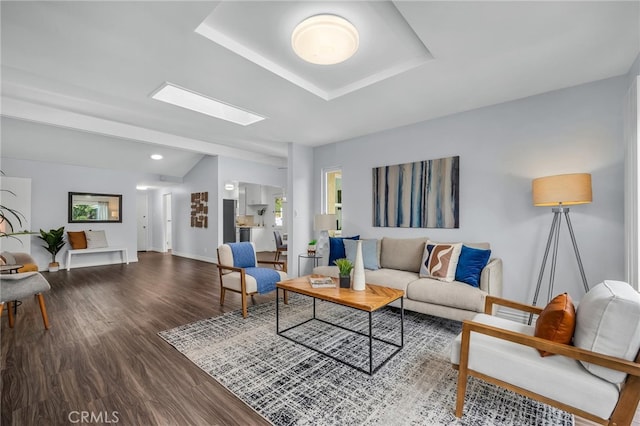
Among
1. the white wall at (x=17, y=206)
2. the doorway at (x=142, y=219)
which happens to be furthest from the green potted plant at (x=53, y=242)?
the doorway at (x=142, y=219)

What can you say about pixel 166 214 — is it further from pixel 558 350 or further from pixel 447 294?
pixel 558 350

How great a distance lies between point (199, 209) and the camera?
7.47 metres

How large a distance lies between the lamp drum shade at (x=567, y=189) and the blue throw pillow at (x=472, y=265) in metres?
0.78

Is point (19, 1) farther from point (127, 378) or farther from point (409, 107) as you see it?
point (409, 107)

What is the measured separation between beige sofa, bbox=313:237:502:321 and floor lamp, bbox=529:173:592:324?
0.45 meters

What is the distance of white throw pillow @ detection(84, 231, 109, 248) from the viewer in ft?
21.3

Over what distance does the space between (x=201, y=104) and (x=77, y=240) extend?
515cm

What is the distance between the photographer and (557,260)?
9.99ft

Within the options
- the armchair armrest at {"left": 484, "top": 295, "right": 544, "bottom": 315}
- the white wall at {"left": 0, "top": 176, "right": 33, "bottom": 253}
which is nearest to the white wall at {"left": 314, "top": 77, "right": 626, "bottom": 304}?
the armchair armrest at {"left": 484, "top": 295, "right": 544, "bottom": 315}

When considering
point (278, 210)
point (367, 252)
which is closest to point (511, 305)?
point (367, 252)

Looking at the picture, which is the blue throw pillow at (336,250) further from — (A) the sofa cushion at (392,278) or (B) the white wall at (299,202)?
(B) the white wall at (299,202)

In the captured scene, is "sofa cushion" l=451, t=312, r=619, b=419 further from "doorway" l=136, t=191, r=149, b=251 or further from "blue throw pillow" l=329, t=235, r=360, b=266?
"doorway" l=136, t=191, r=149, b=251

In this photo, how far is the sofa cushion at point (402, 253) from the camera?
3.71m

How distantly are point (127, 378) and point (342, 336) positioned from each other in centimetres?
181
